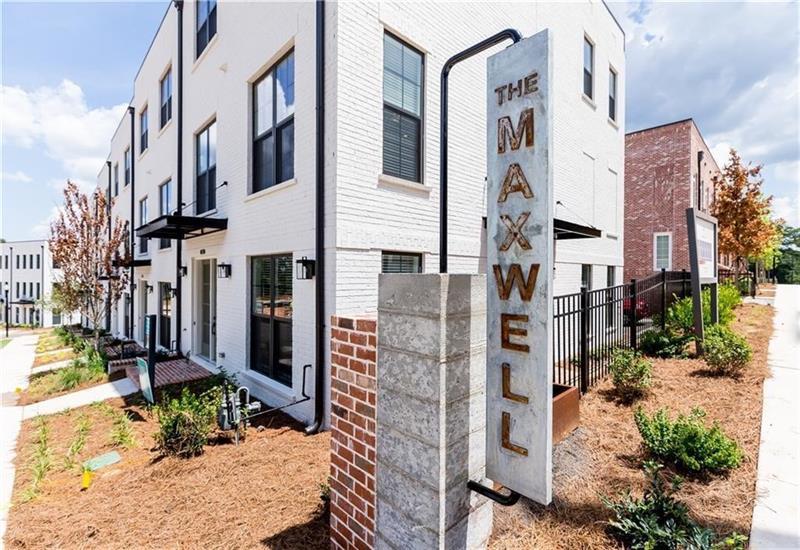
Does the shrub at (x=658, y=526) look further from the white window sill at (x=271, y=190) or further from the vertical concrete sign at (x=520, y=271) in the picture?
the white window sill at (x=271, y=190)

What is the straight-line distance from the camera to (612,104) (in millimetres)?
13133

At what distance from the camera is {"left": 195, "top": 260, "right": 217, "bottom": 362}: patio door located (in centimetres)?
951

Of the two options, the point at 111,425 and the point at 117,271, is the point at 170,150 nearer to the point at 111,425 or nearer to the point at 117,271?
the point at 117,271

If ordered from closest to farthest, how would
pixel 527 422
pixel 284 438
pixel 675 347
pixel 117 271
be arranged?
pixel 527 422, pixel 284 438, pixel 675 347, pixel 117 271

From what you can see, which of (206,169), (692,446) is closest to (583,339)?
(692,446)

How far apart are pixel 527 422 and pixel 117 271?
16.2m

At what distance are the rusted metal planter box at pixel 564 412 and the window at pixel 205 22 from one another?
1057cm

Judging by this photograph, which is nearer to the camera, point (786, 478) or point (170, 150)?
point (786, 478)

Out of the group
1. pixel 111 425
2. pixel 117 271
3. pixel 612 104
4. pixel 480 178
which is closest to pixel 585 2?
pixel 612 104

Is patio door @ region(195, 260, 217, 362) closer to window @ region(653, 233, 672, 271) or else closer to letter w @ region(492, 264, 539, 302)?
letter w @ region(492, 264, 539, 302)

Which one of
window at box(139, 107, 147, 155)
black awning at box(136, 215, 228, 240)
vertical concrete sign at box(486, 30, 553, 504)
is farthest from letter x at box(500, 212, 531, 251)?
window at box(139, 107, 147, 155)

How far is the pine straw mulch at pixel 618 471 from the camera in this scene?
2846 mm

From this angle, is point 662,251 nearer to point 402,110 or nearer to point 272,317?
point 402,110

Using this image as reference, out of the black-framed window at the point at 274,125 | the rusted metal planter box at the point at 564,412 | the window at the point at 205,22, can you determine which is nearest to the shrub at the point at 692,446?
the rusted metal planter box at the point at 564,412
